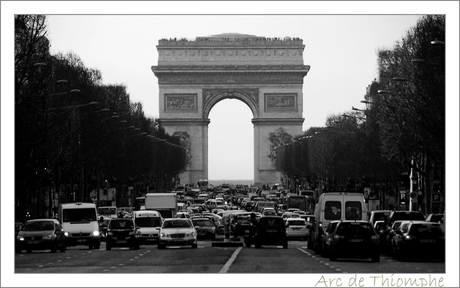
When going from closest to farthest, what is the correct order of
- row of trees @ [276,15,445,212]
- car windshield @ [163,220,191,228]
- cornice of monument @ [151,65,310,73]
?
car windshield @ [163,220,191,228], row of trees @ [276,15,445,212], cornice of monument @ [151,65,310,73]

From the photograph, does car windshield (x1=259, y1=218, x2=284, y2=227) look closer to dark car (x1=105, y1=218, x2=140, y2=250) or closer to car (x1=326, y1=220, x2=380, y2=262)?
dark car (x1=105, y1=218, x2=140, y2=250)

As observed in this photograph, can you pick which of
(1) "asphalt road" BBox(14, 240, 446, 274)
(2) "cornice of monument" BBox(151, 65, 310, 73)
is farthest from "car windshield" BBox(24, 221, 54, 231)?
(2) "cornice of monument" BBox(151, 65, 310, 73)

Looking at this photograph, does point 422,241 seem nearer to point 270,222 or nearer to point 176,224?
point 270,222

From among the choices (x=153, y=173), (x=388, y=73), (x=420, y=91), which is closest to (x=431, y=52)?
(x=420, y=91)

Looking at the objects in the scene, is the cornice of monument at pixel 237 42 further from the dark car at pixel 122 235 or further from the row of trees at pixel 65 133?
the dark car at pixel 122 235

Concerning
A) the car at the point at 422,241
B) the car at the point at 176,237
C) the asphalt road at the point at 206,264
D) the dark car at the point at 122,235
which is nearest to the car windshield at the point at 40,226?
the asphalt road at the point at 206,264

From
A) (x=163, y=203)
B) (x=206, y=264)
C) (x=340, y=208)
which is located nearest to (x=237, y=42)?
(x=163, y=203)

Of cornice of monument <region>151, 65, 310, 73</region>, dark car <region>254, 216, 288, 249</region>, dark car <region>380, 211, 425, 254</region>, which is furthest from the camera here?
cornice of monument <region>151, 65, 310, 73</region>

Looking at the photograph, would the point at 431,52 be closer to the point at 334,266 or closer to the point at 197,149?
the point at 334,266
